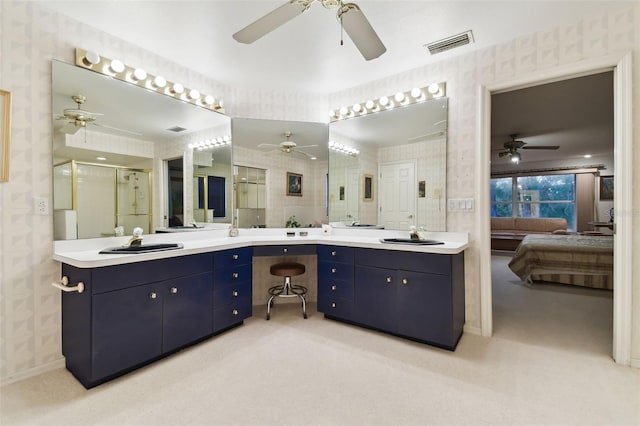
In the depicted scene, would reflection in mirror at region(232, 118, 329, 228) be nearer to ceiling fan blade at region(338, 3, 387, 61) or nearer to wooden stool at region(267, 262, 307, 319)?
wooden stool at region(267, 262, 307, 319)

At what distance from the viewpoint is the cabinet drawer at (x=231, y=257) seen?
2.42 m

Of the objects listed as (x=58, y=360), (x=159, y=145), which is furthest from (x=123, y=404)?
(x=159, y=145)

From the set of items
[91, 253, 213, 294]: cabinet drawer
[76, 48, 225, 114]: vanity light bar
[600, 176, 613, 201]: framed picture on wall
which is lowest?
Answer: [91, 253, 213, 294]: cabinet drawer

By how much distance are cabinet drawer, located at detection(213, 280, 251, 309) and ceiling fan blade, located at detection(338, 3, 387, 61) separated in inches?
84.7

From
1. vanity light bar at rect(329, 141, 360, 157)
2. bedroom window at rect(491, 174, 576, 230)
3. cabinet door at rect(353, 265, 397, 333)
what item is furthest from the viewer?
bedroom window at rect(491, 174, 576, 230)

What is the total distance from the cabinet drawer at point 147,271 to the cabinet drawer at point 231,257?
6 cm

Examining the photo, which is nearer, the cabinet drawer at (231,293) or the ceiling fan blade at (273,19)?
the ceiling fan blade at (273,19)

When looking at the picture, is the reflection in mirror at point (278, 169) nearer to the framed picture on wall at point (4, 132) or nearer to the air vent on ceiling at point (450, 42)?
the air vent on ceiling at point (450, 42)

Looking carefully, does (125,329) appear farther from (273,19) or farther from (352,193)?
(352,193)

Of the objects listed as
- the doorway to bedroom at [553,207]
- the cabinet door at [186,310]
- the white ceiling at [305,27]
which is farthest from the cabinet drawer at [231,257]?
the doorway to bedroom at [553,207]

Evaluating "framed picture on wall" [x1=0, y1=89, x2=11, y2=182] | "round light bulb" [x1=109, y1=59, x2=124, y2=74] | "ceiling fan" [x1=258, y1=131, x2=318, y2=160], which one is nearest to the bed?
"ceiling fan" [x1=258, y1=131, x2=318, y2=160]

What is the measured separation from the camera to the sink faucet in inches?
87.2

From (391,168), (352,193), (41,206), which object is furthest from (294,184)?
(41,206)

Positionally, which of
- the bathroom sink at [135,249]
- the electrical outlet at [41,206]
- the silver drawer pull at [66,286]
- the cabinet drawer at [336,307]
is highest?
the electrical outlet at [41,206]
